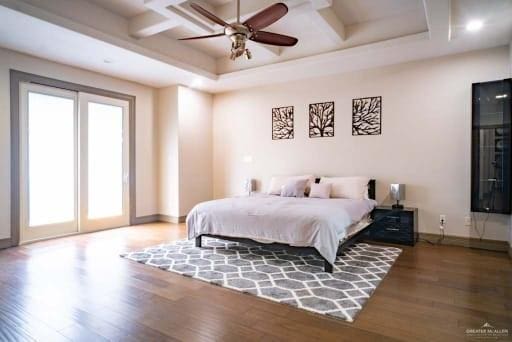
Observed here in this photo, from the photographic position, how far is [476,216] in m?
4.24

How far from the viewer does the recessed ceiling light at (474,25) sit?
11.4 feet

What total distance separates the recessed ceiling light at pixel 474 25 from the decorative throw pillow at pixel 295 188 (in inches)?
114

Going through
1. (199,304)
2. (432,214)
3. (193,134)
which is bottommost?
(199,304)

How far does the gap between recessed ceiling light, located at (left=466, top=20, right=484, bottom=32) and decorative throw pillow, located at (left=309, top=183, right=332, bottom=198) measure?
263 centimetres

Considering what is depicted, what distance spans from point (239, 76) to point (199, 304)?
4123 mm

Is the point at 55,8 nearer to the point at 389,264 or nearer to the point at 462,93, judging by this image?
the point at 389,264

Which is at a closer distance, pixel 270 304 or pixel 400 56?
pixel 270 304

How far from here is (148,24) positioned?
13.2 ft

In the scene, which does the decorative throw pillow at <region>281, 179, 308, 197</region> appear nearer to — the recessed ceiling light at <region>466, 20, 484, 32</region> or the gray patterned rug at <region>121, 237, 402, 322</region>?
the gray patterned rug at <region>121, 237, 402, 322</region>

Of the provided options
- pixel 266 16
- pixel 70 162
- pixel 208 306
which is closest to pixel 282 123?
pixel 266 16

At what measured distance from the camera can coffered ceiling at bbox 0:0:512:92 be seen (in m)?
3.39

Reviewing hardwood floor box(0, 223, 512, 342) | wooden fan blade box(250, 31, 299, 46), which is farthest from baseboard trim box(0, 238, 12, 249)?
wooden fan blade box(250, 31, 299, 46)

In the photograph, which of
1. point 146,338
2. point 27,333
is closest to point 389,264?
point 146,338

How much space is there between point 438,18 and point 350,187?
7.96 ft
